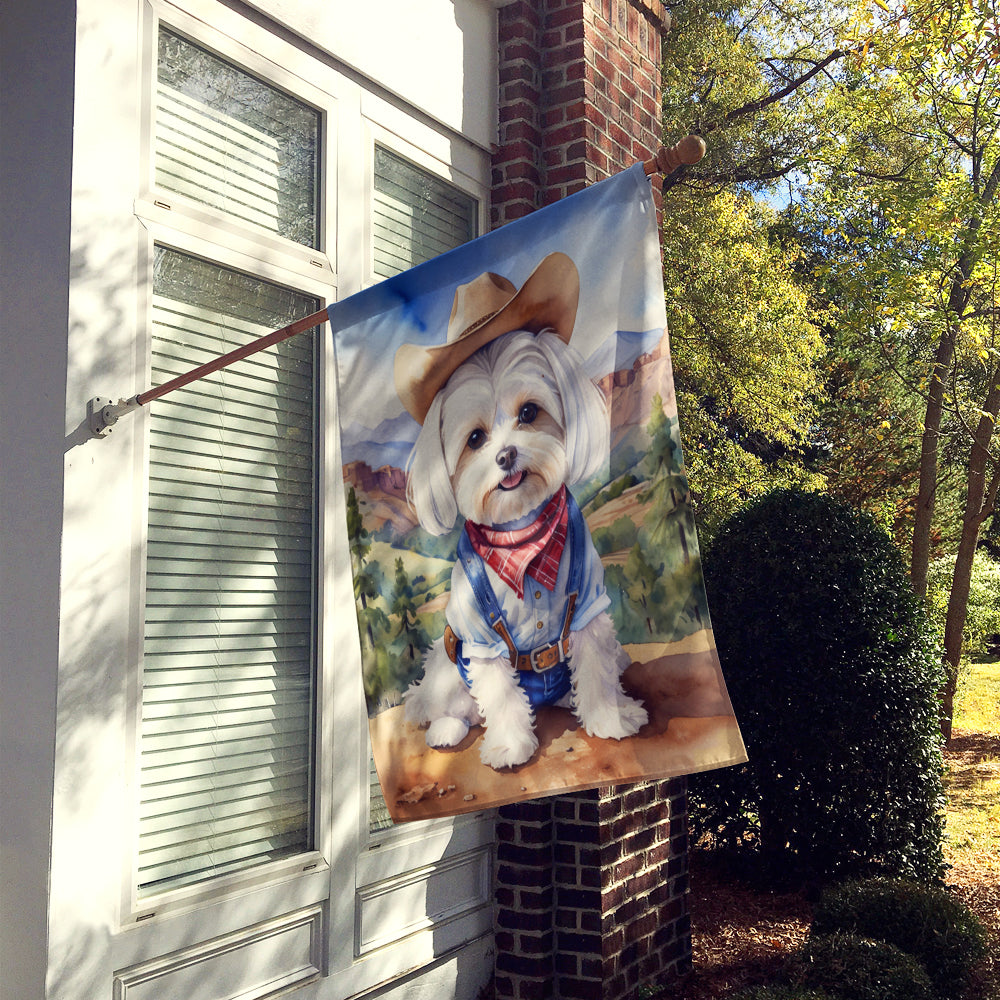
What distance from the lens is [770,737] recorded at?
233 inches

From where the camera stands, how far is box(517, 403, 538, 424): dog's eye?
2544mm

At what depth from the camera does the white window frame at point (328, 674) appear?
299 cm

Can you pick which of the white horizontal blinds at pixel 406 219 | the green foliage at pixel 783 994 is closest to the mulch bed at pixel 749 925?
the green foliage at pixel 783 994

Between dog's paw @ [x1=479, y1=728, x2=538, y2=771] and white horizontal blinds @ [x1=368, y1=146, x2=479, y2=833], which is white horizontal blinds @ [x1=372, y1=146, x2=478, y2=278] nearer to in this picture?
white horizontal blinds @ [x1=368, y1=146, x2=479, y2=833]

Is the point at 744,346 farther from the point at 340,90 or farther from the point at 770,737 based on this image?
the point at 340,90

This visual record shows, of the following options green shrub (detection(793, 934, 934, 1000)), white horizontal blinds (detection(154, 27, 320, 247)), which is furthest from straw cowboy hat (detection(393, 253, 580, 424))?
green shrub (detection(793, 934, 934, 1000))

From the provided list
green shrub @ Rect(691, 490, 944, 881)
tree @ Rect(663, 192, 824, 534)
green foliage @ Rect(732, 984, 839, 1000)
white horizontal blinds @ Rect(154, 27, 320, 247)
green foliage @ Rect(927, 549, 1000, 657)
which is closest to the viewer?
white horizontal blinds @ Rect(154, 27, 320, 247)

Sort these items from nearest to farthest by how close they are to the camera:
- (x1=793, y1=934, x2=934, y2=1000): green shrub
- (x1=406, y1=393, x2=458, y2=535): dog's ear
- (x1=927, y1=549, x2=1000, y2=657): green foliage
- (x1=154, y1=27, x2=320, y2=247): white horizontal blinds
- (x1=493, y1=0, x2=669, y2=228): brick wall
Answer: (x1=406, y1=393, x2=458, y2=535): dog's ear, (x1=154, y1=27, x2=320, y2=247): white horizontal blinds, (x1=793, y1=934, x2=934, y2=1000): green shrub, (x1=493, y1=0, x2=669, y2=228): brick wall, (x1=927, y1=549, x2=1000, y2=657): green foliage

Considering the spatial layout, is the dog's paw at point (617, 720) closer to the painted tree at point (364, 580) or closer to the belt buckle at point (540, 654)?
the belt buckle at point (540, 654)

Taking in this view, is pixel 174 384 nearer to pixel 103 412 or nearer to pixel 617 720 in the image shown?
→ pixel 103 412

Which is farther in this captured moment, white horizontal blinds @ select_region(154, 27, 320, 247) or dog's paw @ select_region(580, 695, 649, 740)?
white horizontal blinds @ select_region(154, 27, 320, 247)

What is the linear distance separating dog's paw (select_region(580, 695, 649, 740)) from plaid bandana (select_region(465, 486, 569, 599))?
Answer: 13.4 inches

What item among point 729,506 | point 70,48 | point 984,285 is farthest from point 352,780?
point 729,506

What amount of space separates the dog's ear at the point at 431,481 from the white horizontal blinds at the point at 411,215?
64.3 inches
